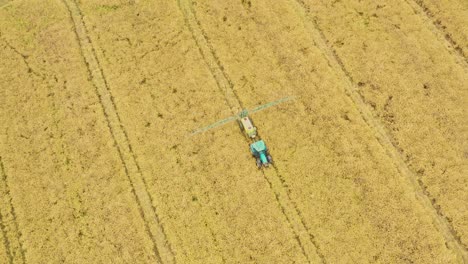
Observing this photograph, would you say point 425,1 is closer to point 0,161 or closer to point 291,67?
point 291,67

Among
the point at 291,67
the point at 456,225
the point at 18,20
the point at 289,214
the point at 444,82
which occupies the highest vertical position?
the point at 18,20

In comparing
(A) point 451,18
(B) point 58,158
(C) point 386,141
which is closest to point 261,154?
(C) point 386,141

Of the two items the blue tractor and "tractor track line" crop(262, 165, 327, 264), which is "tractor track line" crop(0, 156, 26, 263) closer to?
the blue tractor

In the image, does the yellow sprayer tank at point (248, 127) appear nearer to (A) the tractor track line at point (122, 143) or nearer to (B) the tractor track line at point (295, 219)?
(B) the tractor track line at point (295, 219)

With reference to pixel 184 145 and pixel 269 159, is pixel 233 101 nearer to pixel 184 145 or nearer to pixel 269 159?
pixel 184 145

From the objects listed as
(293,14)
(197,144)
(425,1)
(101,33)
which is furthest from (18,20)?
(425,1)

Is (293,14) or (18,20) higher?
(18,20)

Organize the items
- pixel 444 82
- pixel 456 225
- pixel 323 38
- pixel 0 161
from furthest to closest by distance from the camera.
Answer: pixel 323 38 → pixel 444 82 → pixel 0 161 → pixel 456 225
